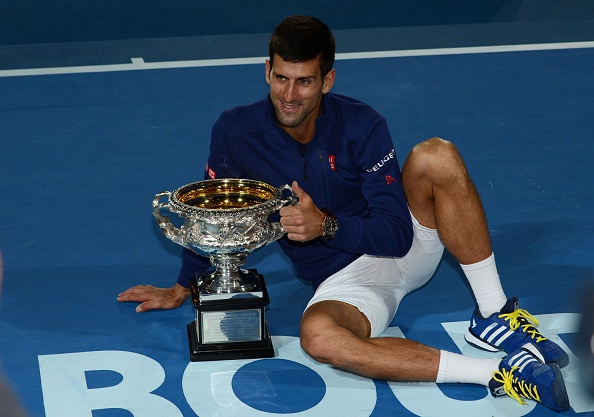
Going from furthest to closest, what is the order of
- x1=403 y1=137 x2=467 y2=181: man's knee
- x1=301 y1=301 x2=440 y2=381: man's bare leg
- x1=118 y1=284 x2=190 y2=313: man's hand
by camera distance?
x1=118 y1=284 x2=190 y2=313: man's hand → x1=403 y1=137 x2=467 y2=181: man's knee → x1=301 y1=301 x2=440 y2=381: man's bare leg

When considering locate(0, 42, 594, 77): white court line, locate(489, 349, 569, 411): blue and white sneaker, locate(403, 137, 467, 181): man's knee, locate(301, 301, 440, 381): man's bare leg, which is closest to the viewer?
locate(489, 349, 569, 411): blue and white sneaker

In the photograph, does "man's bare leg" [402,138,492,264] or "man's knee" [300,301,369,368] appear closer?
"man's knee" [300,301,369,368]

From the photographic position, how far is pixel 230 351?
346 centimetres

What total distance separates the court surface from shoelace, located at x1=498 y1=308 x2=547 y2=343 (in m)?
0.16

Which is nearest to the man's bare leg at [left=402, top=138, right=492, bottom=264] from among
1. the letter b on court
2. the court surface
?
the court surface

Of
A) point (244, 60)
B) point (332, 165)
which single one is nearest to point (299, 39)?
point (332, 165)

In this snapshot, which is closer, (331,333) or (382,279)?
(331,333)

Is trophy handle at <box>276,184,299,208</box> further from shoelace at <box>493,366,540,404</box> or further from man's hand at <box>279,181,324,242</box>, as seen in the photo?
shoelace at <box>493,366,540,404</box>

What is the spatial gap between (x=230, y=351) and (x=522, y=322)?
1008 mm

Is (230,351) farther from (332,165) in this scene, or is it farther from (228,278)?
(332,165)

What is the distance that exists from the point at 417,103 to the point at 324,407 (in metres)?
3.12

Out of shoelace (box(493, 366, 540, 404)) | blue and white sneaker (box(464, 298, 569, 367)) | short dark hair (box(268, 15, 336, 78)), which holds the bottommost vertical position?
shoelace (box(493, 366, 540, 404))

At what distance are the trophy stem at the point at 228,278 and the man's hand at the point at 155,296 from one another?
0.30m

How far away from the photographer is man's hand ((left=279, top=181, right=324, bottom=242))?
310 cm
